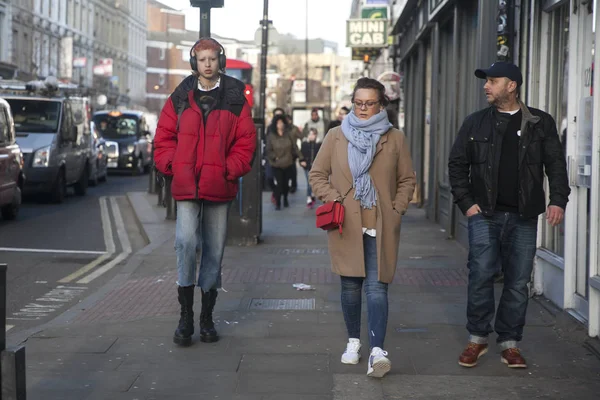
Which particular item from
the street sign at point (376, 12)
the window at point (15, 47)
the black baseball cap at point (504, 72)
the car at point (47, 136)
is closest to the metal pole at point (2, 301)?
the black baseball cap at point (504, 72)

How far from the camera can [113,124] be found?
36000mm

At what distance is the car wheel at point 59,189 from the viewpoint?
2134cm

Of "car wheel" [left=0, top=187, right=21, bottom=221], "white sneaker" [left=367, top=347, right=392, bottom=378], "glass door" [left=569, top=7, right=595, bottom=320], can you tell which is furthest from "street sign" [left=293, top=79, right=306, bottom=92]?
"white sneaker" [left=367, top=347, right=392, bottom=378]

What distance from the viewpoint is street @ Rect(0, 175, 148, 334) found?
30.8ft

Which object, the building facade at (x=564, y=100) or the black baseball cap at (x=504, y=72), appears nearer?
the black baseball cap at (x=504, y=72)

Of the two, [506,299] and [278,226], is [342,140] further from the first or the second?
[278,226]

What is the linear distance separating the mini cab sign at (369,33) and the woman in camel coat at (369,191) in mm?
27360

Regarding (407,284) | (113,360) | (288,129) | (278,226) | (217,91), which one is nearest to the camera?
(113,360)

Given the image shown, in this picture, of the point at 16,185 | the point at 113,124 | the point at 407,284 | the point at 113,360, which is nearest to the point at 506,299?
the point at 113,360

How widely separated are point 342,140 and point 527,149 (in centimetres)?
107

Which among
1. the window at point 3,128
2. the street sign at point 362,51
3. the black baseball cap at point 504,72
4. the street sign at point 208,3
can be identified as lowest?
the window at point 3,128

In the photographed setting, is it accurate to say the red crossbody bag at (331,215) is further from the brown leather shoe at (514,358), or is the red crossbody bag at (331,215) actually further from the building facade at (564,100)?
the building facade at (564,100)

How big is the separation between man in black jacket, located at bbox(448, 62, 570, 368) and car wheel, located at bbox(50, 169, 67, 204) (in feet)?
52.1

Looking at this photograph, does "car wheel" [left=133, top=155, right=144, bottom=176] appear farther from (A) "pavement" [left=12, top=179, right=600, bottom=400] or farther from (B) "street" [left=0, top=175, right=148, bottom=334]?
(A) "pavement" [left=12, top=179, right=600, bottom=400]
